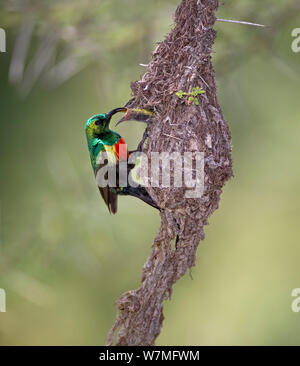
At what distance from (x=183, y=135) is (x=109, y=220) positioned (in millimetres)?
4206

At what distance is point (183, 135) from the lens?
3340 mm

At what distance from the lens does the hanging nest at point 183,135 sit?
10.9 ft

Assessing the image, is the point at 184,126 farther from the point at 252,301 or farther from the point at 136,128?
the point at 252,301

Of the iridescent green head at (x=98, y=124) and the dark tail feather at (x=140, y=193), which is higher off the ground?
the iridescent green head at (x=98, y=124)

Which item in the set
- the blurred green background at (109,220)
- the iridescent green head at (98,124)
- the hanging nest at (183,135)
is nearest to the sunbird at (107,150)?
the iridescent green head at (98,124)

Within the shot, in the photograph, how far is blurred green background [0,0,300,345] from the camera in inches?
280

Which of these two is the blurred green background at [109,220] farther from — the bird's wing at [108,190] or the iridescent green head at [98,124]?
the bird's wing at [108,190]

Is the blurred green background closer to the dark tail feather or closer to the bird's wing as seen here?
the bird's wing

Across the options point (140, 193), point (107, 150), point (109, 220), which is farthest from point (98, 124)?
point (109, 220)

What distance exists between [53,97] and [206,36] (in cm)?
713

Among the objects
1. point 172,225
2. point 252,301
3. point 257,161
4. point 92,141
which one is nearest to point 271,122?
point 257,161

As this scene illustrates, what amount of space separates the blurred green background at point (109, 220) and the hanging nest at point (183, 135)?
3.01 m

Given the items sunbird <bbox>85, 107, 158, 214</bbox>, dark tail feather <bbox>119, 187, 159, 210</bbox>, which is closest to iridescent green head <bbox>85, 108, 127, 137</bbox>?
sunbird <bbox>85, 107, 158, 214</bbox>

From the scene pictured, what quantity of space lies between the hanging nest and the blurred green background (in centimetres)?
301
